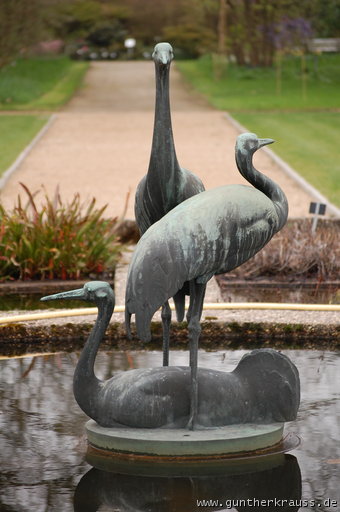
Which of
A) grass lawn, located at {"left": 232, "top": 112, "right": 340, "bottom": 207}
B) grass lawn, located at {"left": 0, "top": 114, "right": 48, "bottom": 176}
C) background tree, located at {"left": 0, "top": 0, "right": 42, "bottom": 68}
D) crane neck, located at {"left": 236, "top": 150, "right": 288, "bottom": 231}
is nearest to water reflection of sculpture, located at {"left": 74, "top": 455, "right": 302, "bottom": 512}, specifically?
crane neck, located at {"left": 236, "top": 150, "right": 288, "bottom": 231}

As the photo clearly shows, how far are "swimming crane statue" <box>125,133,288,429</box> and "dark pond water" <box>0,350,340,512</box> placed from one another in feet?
1.73

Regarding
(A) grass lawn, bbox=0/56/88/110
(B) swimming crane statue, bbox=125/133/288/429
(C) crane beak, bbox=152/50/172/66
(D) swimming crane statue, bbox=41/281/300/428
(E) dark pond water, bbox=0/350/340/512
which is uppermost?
(C) crane beak, bbox=152/50/172/66

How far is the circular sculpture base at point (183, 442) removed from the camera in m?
6.05

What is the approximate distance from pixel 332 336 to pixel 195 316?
258 centimetres

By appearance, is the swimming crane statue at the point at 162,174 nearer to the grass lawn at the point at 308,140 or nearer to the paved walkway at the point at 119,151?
the paved walkway at the point at 119,151

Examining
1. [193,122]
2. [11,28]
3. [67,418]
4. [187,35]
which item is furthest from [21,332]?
[187,35]

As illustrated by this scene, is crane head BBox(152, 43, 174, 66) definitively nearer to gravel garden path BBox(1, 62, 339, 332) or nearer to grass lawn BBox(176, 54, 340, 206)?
gravel garden path BBox(1, 62, 339, 332)

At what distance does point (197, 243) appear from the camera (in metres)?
5.81

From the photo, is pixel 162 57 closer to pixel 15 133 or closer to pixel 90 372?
pixel 90 372

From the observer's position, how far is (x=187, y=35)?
7038 cm

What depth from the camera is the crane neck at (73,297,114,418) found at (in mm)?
6246

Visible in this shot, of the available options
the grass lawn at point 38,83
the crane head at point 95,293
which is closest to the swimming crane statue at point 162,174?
the crane head at point 95,293

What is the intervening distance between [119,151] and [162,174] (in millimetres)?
16683

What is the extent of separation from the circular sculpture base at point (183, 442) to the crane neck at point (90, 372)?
0.53ft
